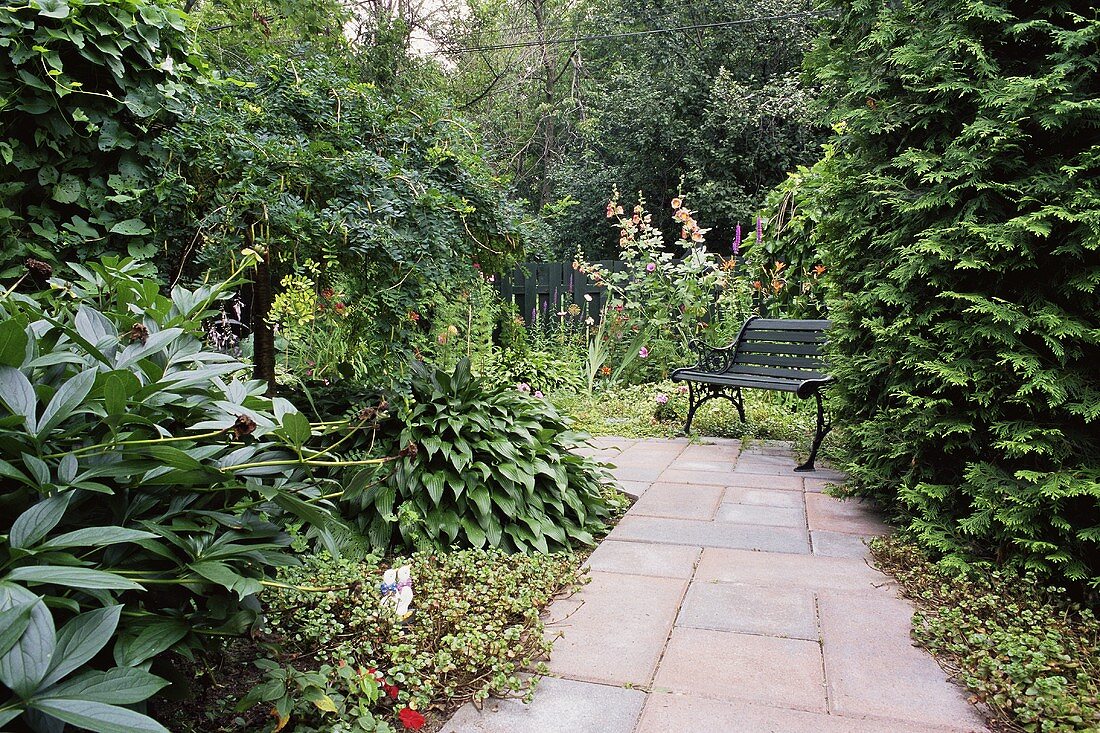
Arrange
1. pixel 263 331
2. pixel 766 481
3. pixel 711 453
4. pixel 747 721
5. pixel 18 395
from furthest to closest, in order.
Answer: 1. pixel 711 453
2. pixel 766 481
3. pixel 263 331
4. pixel 747 721
5. pixel 18 395

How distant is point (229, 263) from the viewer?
2.49m

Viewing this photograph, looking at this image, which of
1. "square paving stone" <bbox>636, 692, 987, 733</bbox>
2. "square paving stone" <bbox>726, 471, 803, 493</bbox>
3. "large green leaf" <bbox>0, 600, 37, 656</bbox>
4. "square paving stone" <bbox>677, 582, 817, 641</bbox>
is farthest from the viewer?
"square paving stone" <bbox>726, 471, 803, 493</bbox>

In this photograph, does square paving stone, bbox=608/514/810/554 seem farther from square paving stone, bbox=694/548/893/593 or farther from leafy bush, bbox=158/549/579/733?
leafy bush, bbox=158/549/579/733

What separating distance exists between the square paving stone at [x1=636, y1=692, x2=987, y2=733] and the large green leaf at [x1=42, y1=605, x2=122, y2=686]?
3.95 feet

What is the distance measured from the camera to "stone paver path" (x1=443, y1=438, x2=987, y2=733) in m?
1.77

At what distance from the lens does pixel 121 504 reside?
1195mm

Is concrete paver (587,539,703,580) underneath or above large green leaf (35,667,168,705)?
underneath

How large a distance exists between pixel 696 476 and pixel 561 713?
2.64 m

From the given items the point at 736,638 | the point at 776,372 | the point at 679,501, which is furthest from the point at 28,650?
the point at 776,372

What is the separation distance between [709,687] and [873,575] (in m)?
1.15

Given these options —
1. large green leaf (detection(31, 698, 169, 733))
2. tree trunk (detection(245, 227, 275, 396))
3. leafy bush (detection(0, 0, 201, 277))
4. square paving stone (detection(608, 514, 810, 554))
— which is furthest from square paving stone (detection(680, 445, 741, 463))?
large green leaf (detection(31, 698, 169, 733))

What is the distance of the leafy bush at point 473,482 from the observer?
2818mm

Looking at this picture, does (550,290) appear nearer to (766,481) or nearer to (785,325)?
(785,325)

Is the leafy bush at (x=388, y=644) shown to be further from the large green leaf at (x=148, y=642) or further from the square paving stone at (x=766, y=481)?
the square paving stone at (x=766, y=481)
